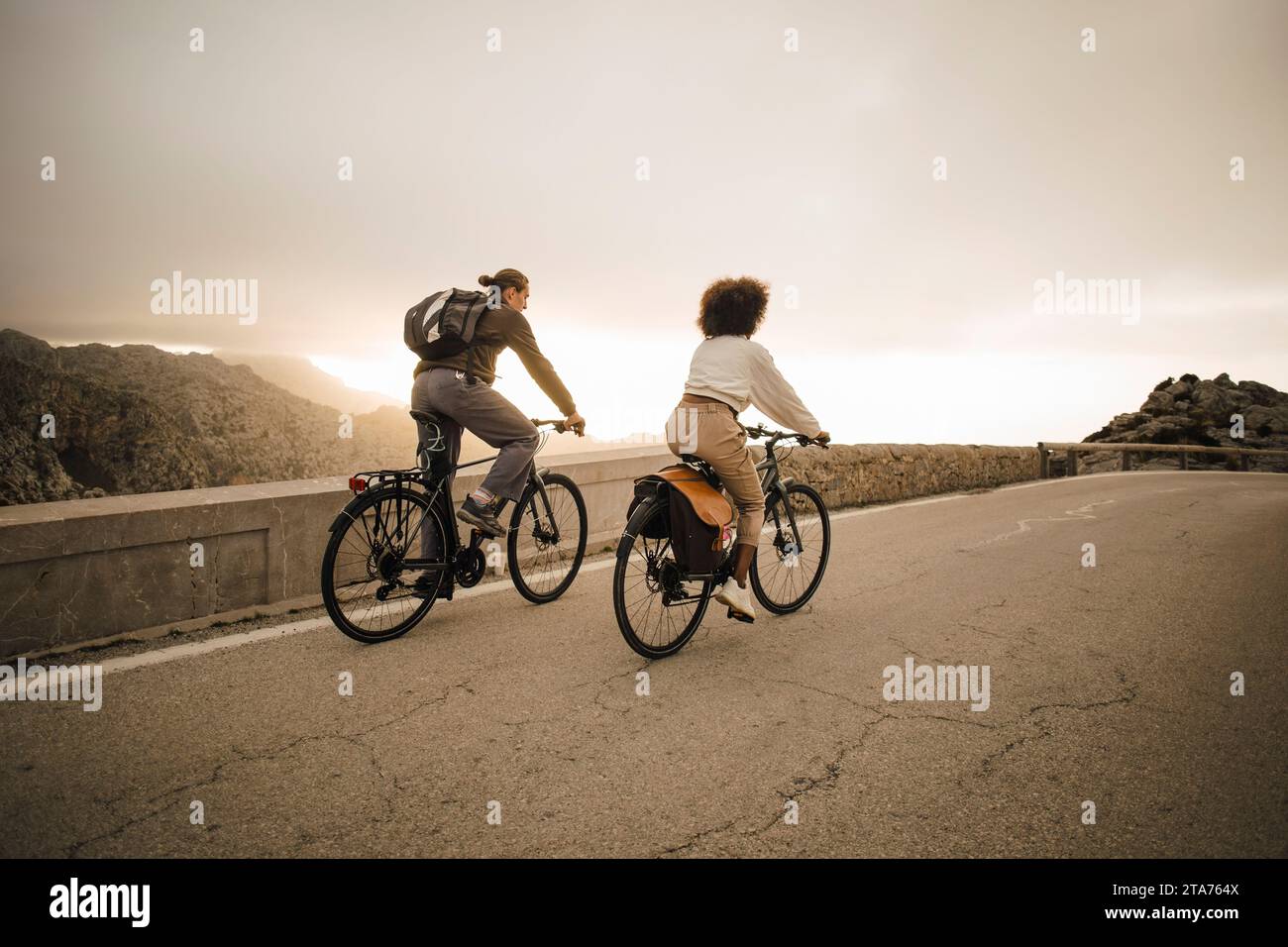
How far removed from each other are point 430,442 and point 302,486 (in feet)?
4.34

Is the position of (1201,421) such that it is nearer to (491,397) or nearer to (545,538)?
(545,538)

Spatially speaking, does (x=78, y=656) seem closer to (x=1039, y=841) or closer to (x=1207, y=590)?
(x=1039, y=841)

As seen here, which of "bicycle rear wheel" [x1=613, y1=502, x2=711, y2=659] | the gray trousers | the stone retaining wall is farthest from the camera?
the gray trousers

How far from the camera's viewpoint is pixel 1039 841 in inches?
86.7

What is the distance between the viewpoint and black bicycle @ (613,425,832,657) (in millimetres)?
3773

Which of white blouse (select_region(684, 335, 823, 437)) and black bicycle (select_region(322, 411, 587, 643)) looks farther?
white blouse (select_region(684, 335, 823, 437))

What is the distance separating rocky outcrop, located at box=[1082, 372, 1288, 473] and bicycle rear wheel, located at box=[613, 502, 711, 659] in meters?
34.1

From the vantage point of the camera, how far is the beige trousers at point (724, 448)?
4004mm

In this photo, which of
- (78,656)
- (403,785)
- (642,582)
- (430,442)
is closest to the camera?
(403,785)

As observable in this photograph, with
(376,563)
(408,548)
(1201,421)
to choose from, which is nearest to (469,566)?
(408,548)

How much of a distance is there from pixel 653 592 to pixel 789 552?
4.32 ft

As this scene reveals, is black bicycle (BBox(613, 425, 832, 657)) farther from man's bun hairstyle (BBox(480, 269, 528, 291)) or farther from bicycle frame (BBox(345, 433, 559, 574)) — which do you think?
man's bun hairstyle (BBox(480, 269, 528, 291))

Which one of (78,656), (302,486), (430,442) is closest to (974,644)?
(430,442)

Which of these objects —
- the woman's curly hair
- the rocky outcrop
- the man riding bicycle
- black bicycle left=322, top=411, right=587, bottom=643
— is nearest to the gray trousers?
the man riding bicycle
